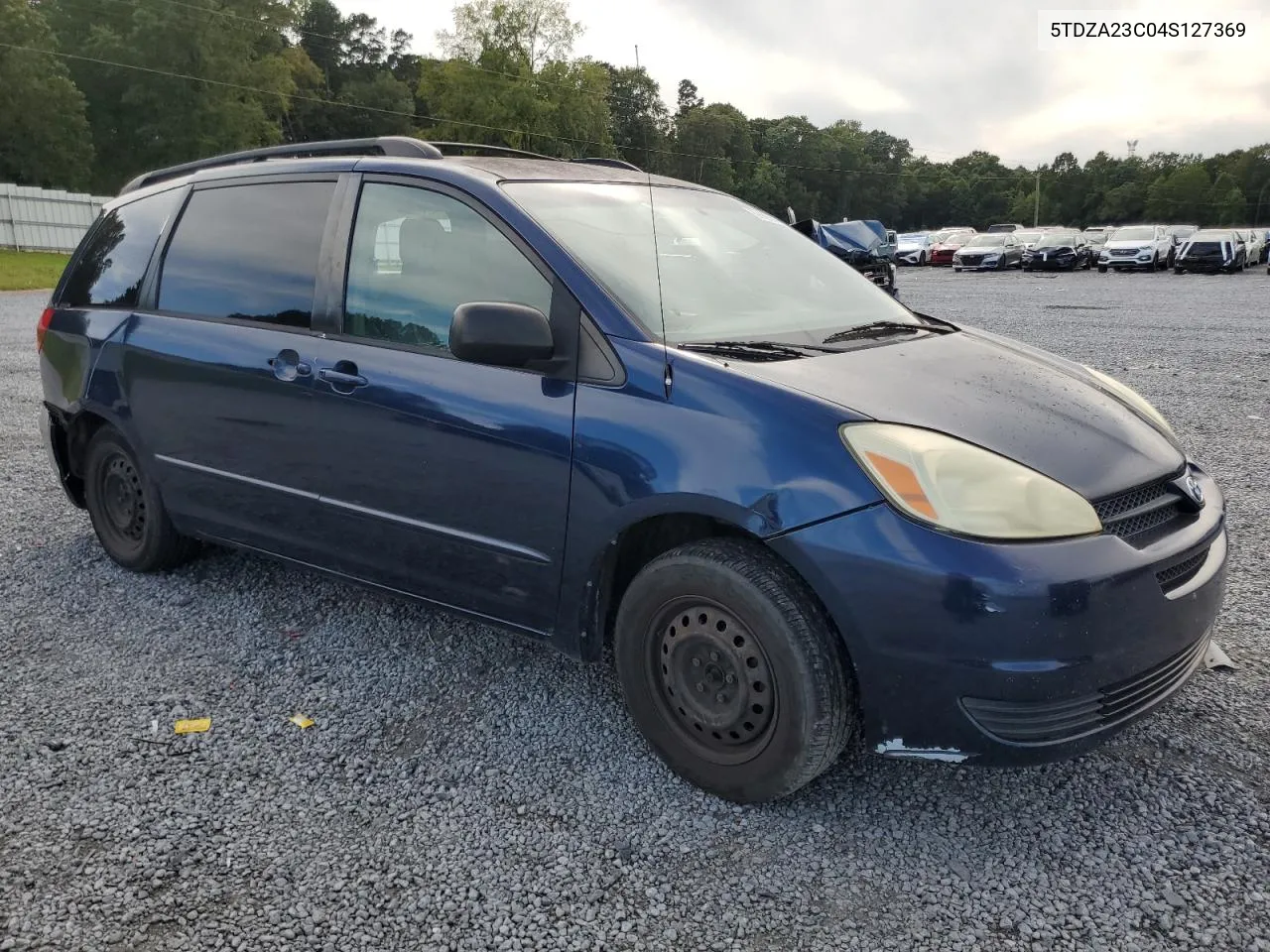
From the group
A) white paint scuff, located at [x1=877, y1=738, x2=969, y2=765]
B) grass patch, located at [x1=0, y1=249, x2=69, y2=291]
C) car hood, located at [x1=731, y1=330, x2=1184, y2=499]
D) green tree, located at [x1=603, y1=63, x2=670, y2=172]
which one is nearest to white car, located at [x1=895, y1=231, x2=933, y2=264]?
grass patch, located at [x1=0, y1=249, x2=69, y2=291]

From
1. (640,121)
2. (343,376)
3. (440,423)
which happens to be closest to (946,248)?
(343,376)

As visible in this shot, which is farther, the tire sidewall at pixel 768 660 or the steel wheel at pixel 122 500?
the steel wheel at pixel 122 500

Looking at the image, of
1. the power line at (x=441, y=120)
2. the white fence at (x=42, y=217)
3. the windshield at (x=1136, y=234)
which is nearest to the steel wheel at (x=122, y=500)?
the white fence at (x=42, y=217)

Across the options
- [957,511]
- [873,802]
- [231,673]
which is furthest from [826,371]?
[231,673]

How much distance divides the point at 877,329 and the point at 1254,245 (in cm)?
3959

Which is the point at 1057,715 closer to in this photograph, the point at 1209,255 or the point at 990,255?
the point at 1209,255

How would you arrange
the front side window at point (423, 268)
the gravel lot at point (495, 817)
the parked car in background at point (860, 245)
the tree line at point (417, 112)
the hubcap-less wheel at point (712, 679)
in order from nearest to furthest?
the gravel lot at point (495, 817) → the hubcap-less wheel at point (712, 679) → the front side window at point (423, 268) → the parked car in background at point (860, 245) → the tree line at point (417, 112)

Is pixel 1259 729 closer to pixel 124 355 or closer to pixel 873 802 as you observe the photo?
pixel 873 802

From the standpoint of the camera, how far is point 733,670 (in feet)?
8.25

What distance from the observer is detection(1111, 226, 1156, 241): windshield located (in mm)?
32438

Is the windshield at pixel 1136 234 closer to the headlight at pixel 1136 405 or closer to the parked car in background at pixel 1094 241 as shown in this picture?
the parked car in background at pixel 1094 241

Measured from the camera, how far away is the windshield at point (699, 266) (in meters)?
2.89

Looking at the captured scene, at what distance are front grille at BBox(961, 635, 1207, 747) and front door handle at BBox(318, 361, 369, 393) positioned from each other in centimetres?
212

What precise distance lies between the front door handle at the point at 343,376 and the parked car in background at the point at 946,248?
130 feet
